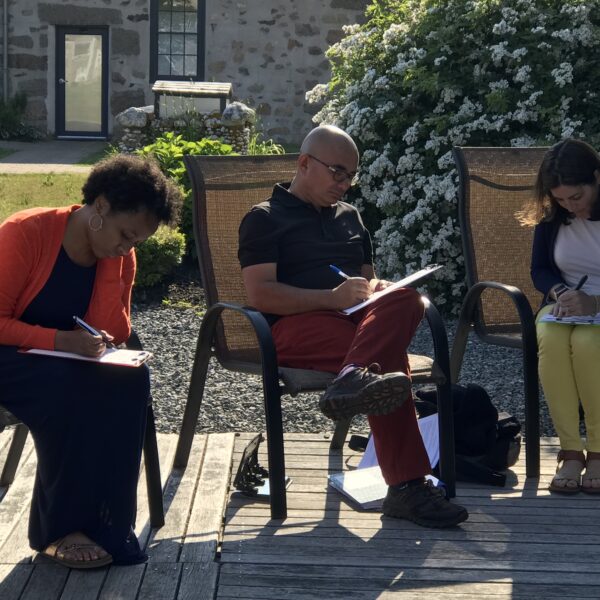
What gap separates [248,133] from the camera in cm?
1028

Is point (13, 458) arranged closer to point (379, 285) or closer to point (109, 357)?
point (109, 357)

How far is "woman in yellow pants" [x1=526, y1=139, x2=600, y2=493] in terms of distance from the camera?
156 inches

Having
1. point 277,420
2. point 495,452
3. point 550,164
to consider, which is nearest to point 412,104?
point 550,164

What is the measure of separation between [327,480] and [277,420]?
1.63 feet

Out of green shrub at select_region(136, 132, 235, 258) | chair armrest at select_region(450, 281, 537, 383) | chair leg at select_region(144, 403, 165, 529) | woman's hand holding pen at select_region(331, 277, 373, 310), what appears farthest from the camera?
green shrub at select_region(136, 132, 235, 258)

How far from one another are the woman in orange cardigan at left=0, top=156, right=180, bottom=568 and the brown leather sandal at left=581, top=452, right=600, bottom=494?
1.49m

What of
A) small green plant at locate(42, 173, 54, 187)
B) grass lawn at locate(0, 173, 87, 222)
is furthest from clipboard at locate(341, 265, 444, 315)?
small green plant at locate(42, 173, 54, 187)

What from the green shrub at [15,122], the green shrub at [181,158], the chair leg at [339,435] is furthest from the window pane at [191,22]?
the chair leg at [339,435]

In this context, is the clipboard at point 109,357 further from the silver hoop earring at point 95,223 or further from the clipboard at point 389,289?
the clipboard at point 389,289

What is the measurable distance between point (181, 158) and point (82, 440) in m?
4.71

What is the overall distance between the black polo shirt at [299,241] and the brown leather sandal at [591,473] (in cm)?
99

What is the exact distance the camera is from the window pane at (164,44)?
17062 mm

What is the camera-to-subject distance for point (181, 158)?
25.3 feet

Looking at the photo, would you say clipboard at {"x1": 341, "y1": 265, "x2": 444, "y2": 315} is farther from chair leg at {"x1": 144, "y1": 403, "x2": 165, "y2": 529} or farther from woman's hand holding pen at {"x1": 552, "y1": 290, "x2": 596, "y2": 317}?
chair leg at {"x1": 144, "y1": 403, "x2": 165, "y2": 529}
